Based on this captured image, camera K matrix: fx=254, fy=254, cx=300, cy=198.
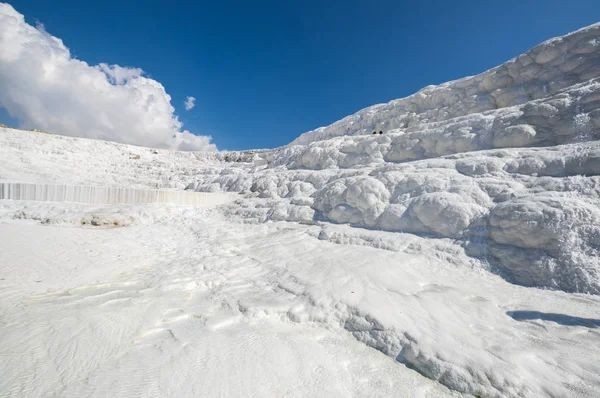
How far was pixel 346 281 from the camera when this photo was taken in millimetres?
3377

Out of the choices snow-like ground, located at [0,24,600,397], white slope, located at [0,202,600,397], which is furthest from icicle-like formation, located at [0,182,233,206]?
white slope, located at [0,202,600,397]

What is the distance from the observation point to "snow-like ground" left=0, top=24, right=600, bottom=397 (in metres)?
1.93

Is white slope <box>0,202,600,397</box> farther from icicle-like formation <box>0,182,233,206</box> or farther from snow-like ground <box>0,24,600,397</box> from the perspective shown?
icicle-like formation <box>0,182,233,206</box>

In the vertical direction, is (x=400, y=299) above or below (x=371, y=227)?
below

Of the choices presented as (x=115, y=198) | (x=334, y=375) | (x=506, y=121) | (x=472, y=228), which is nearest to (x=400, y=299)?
(x=334, y=375)

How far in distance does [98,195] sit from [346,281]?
8.64 metres

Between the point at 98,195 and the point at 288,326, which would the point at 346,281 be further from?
the point at 98,195

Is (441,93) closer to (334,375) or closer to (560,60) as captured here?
(560,60)

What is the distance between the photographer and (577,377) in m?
1.82

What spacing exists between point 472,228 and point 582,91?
5.14 m

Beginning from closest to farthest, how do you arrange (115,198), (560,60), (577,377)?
1. (577,377)
2. (115,198)
3. (560,60)

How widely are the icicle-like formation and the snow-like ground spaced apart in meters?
0.14

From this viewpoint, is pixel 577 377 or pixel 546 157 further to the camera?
pixel 546 157

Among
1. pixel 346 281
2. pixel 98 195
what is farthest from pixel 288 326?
pixel 98 195
